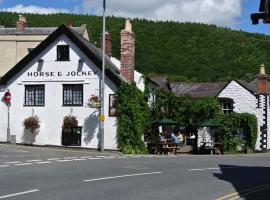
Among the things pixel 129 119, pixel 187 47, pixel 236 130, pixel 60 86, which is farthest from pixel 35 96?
pixel 187 47

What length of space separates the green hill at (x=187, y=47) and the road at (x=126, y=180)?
6684 cm

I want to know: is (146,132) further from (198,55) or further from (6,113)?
(198,55)

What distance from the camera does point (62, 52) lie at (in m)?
34.7

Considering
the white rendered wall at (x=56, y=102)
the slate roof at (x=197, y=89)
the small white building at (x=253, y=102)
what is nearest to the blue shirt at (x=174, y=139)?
the white rendered wall at (x=56, y=102)

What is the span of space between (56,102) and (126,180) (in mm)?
18762

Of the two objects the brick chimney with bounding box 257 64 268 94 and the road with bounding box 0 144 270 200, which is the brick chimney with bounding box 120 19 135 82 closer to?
the road with bounding box 0 144 270 200

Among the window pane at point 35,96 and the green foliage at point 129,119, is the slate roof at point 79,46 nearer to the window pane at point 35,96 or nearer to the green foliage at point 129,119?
the green foliage at point 129,119

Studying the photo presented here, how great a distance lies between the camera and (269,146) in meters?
44.9

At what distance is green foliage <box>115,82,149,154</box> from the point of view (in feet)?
104

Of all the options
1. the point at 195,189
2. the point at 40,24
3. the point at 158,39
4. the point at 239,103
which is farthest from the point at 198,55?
the point at 195,189

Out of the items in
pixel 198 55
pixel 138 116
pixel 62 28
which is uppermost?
pixel 198 55

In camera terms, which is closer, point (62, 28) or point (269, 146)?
point (62, 28)

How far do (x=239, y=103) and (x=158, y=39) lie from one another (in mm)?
77161

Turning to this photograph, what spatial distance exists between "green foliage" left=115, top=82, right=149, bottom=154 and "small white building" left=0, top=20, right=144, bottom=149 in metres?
1.08
